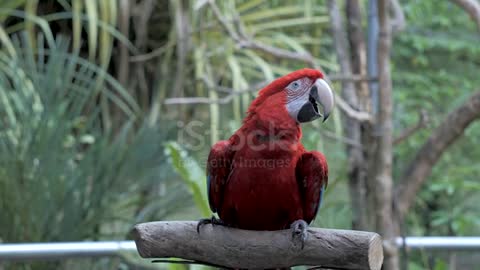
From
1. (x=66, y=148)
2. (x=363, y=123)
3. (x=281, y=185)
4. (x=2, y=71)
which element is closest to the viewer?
(x=281, y=185)

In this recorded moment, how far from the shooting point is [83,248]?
1135mm

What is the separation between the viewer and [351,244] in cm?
73

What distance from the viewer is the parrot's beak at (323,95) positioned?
91 cm

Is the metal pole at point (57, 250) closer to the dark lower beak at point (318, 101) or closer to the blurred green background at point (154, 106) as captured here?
the blurred green background at point (154, 106)

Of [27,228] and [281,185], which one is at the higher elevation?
[281,185]

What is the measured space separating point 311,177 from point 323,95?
0.13 meters

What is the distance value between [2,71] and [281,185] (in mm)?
1254

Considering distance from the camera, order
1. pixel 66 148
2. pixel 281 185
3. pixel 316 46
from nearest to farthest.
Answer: pixel 281 185 → pixel 66 148 → pixel 316 46

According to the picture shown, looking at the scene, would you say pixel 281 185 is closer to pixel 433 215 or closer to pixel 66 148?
pixel 66 148

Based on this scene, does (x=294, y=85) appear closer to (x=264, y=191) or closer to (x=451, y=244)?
(x=264, y=191)

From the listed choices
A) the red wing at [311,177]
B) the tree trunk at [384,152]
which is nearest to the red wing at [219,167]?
the red wing at [311,177]

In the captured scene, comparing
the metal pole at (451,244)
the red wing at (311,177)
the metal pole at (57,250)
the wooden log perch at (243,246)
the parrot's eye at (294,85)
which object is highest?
the parrot's eye at (294,85)

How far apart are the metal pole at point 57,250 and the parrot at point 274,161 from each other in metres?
0.32

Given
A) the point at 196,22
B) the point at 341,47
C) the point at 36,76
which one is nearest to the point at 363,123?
the point at 341,47
